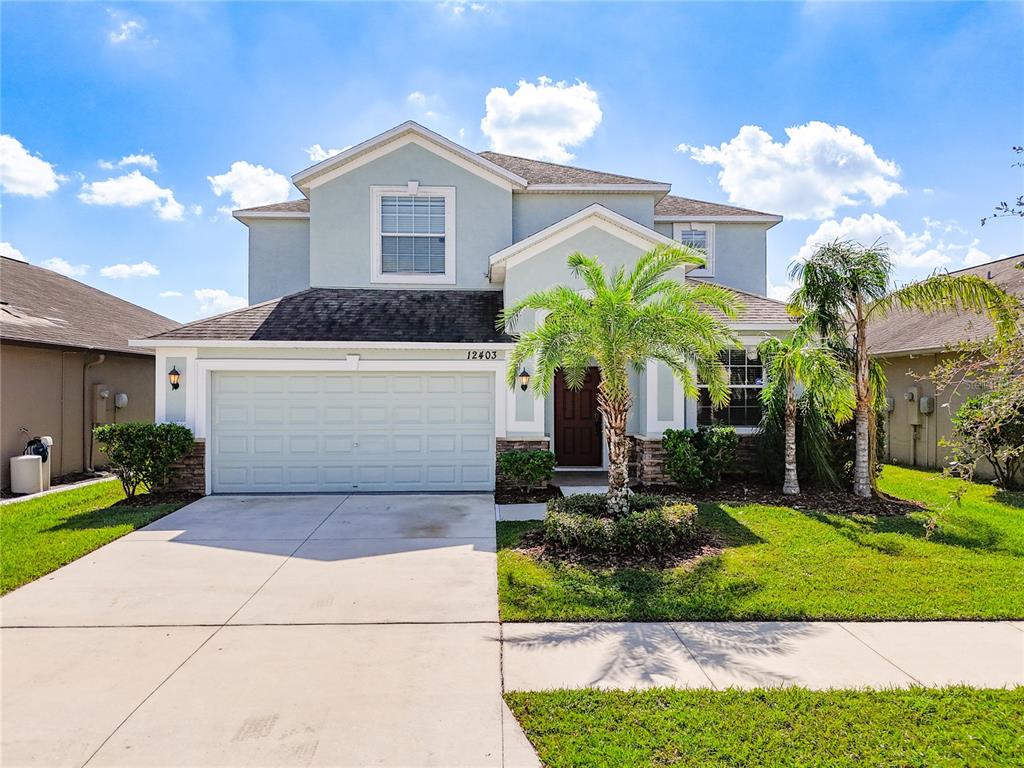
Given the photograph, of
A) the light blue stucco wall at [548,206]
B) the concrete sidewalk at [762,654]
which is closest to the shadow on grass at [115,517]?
the concrete sidewalk at [762,654]

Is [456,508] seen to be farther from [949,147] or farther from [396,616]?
[949,147]

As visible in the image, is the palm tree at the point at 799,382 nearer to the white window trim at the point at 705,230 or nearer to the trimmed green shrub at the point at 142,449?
the white window trim at the point at 705,230

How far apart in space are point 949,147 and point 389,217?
1140 cm

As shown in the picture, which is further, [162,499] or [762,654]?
[162,499]

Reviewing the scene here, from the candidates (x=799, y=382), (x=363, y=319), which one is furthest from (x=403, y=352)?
(x=799, y=382)

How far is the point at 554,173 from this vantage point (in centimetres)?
1484

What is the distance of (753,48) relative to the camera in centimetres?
1034

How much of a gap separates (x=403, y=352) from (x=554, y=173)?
693 cm

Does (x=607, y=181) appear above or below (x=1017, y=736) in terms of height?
above

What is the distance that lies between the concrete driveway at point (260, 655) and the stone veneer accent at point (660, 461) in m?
4.89

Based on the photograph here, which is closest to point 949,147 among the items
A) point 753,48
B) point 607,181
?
point 753,48

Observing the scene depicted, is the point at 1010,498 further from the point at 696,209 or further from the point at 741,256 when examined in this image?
the point at 696,209

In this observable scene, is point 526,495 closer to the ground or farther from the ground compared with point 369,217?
closer to the ground

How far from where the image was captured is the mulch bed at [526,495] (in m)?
10.5
